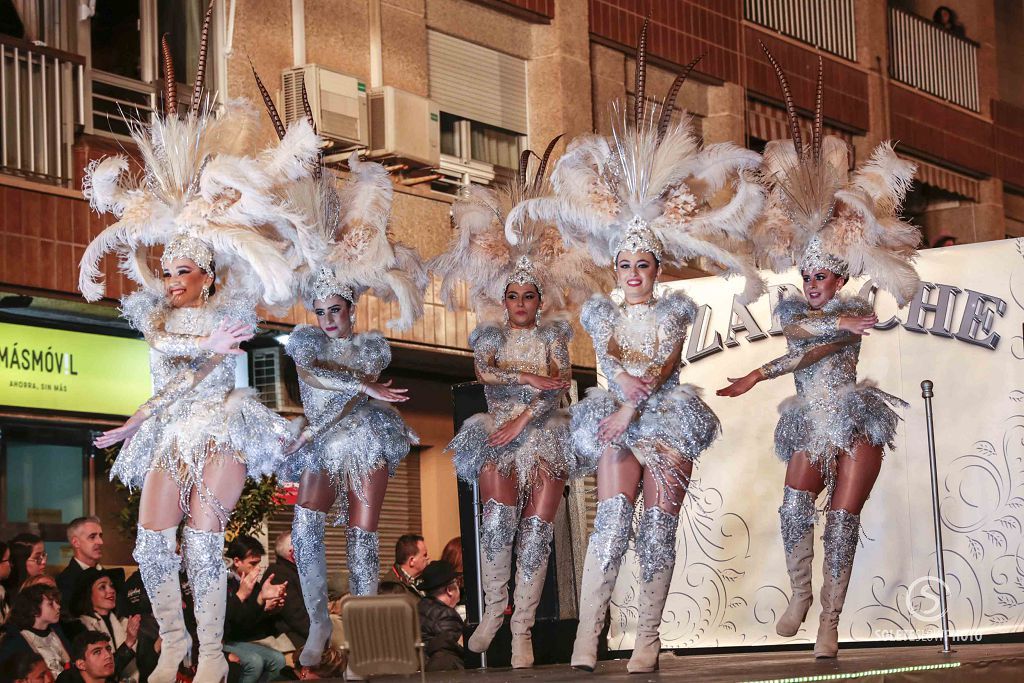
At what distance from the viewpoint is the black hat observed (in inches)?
355

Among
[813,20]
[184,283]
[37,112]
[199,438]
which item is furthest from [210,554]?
[813,20]

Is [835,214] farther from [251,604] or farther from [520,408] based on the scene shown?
[251,604]

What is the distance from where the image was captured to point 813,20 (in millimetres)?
17438

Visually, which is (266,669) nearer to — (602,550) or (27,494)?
(602,550)

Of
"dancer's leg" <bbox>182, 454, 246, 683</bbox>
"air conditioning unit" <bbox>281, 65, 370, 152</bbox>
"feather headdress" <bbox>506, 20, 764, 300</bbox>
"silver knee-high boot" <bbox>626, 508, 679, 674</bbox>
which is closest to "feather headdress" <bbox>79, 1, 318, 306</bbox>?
"dancer's leg" <bbox>182, 454, 246, 683</bbox>

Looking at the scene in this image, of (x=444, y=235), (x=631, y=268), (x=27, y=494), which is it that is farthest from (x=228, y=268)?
(x=444, y=235)

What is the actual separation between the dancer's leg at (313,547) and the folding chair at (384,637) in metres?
2.06

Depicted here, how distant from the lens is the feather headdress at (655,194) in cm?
705

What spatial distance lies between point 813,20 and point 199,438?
40.7 feet

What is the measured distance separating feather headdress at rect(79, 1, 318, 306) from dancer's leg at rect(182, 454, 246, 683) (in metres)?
0.79

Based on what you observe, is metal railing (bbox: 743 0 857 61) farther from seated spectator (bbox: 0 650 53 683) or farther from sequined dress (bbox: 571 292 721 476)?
seated spectator (bbox: 0 650 53 683)

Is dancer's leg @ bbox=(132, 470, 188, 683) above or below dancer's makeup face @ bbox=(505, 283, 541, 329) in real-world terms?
below

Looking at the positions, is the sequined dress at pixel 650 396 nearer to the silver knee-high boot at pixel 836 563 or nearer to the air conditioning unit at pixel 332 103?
the silver knee-high boot at pixel 836 563

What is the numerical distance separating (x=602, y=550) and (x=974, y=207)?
44.1ft
